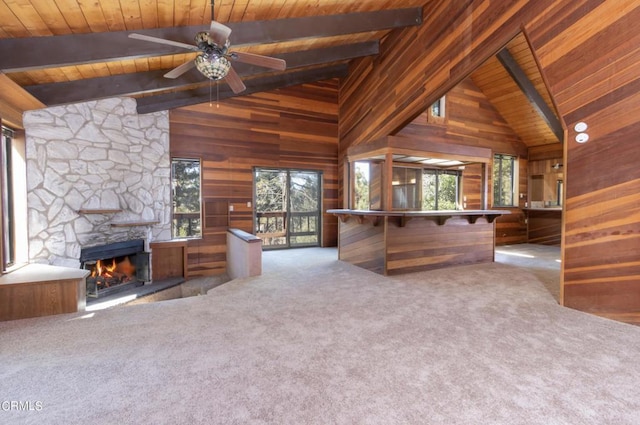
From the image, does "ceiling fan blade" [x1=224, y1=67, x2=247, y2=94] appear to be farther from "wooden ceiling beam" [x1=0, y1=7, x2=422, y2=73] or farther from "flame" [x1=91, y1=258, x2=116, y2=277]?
"flame" [x1=91, y1=258, x2=116, y2=277]

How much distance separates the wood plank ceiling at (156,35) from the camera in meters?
2.91

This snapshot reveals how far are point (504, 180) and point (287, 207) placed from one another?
6401 millimetres

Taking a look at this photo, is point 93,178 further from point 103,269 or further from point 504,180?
point 504,180

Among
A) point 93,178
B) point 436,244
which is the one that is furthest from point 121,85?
point 436,244

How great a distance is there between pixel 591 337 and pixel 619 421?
3.99 ft

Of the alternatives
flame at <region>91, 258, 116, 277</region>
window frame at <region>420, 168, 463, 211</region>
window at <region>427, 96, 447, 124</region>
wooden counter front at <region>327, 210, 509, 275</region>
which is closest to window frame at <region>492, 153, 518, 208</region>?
window frame at <region>420, 168, 463, 211</region>

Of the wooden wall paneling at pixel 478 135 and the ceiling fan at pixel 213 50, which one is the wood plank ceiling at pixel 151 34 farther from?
the wooden wall paneling at pixel 478 135

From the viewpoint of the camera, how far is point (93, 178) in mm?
4836

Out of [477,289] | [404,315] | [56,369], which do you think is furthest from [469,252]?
[56,369]

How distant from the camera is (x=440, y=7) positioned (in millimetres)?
4625

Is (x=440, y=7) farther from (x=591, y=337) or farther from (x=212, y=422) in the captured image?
(x=212, y=422)

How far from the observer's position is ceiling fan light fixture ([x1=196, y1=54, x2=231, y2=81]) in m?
3.02

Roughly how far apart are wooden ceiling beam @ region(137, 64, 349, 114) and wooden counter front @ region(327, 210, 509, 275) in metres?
3.48

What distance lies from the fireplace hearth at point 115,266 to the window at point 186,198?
0.77 meters
